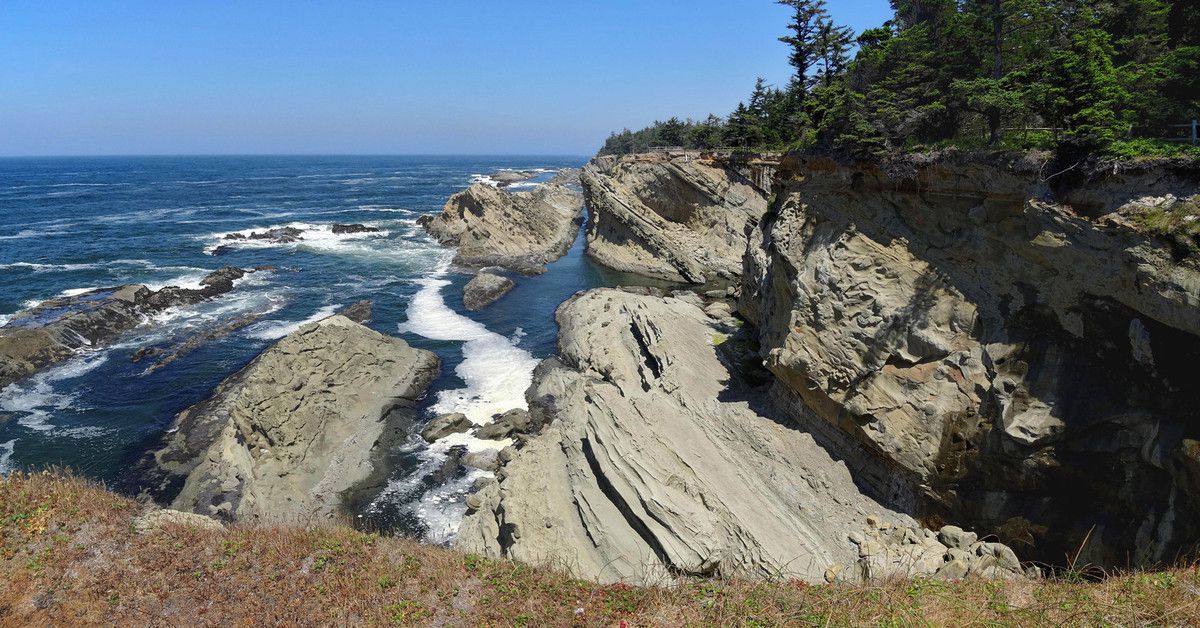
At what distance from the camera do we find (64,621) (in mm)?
8867

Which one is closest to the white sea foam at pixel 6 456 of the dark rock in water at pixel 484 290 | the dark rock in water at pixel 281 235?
the dark rock in water at pixel 484 290

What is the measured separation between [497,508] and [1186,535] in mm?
13810

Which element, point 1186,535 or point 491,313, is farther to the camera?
point 491,313

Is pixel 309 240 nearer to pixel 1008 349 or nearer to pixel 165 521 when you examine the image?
pixel 165 521

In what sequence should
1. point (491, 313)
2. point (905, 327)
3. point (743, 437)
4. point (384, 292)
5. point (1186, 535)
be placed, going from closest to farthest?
point (1186, 535), point (905, 327), point (743, 437), point (491, 313), point (384, 292)

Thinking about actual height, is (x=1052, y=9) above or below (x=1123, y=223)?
above

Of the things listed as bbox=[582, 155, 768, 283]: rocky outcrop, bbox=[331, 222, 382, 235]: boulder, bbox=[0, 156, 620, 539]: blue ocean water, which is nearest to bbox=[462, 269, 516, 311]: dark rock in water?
bbox=[0, 156, 620, 539]: blue ocean water

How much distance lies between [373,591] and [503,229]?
149ft

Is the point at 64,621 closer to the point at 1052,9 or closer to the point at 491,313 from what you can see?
the point at 1052,9

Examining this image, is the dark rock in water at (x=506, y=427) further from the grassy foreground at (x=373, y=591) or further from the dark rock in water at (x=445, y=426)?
the grassy foreground at (x=373, y=591)

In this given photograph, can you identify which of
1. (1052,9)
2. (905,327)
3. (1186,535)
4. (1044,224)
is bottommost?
(1186,535)

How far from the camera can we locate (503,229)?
5288cm

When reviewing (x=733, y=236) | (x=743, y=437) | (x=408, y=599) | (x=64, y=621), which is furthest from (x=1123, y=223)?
(x=733, y=236)

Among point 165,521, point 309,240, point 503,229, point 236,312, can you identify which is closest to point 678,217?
point 503,229
